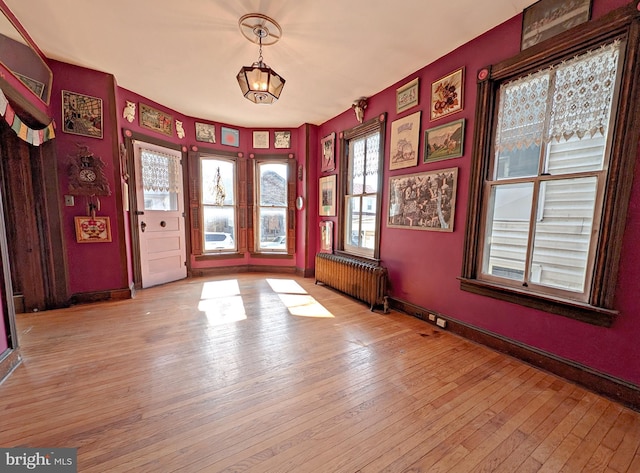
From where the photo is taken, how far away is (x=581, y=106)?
192 centimetres

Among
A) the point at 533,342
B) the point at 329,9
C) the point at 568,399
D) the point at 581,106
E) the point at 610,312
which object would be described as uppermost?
the point at 329,9

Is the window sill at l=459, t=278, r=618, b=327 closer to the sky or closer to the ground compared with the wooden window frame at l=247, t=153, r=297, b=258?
closer to the ground

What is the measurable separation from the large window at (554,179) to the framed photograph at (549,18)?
13 centimetres

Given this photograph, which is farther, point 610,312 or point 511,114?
point 511,114

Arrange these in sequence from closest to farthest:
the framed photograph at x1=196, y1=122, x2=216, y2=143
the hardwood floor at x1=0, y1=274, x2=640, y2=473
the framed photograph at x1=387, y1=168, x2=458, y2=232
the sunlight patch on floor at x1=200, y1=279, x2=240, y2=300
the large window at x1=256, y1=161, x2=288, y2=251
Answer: the hardwood floor at x1=0, y1=274, x2=640, y2=473
the framed photograph at x1=387, y1=168, x2=458, y2=232
the sunlight patch on floor at x1=200, y1=279, x2=240, y2=300
the framed photograph at x1=196, y1=122, x2=216, y2=143
the large window at x1=256, y1=161, x2=288, y2=251

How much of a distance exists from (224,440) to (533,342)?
98.9 inches

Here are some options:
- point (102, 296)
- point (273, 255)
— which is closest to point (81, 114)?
point (102, 296)

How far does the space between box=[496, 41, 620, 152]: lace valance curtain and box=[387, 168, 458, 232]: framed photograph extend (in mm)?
579

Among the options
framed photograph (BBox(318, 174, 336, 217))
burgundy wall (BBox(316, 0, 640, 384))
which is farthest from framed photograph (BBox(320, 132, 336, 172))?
burgundy wall (BBox(316, 0, 640, 384))

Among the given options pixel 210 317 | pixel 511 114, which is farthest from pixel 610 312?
pixel 210 317

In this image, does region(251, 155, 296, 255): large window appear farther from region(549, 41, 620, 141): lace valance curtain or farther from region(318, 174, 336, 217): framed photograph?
region(549, 41, 620, 141): lace valance curtain

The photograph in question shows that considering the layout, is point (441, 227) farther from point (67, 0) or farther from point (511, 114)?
point (67, 0)

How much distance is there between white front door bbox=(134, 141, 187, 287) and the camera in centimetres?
407

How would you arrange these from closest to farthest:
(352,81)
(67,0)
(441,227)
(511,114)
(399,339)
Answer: (67,0), (511,114), (399,339), (441,227), (352,81)
